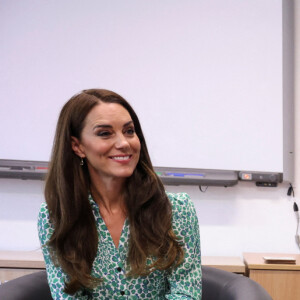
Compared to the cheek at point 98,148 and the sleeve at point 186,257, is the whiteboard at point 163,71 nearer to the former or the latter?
the sleeve at point 186,257

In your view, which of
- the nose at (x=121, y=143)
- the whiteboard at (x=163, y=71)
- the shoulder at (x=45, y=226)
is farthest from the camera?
the whiteboard at (x=163, y=71)

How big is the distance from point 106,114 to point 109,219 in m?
0.41

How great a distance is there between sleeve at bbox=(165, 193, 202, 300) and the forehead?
0.38 meters

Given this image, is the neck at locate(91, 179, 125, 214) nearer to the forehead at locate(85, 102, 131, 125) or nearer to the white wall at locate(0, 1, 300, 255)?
the forehead at locate(85, 102, 131, 125)

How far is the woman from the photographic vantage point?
1.48m

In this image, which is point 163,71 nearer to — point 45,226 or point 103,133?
point 103,133

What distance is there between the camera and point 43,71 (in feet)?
9.07

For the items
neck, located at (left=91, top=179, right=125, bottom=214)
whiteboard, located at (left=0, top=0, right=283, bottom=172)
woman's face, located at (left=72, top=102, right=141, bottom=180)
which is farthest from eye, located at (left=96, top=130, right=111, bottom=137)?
whiteboard, located at (left=0, top=0, right=283, bottom=172)

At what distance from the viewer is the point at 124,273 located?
153cm

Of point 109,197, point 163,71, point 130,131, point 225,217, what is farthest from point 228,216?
point 130,131

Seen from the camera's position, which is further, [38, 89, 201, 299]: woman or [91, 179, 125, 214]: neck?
[91, 179, 125, 214]: neck

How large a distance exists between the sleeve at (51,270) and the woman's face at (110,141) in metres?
0.29

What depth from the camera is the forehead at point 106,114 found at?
57.9 inches

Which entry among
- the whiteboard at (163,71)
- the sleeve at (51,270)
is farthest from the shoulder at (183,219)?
the whiteboard at (163,71)
